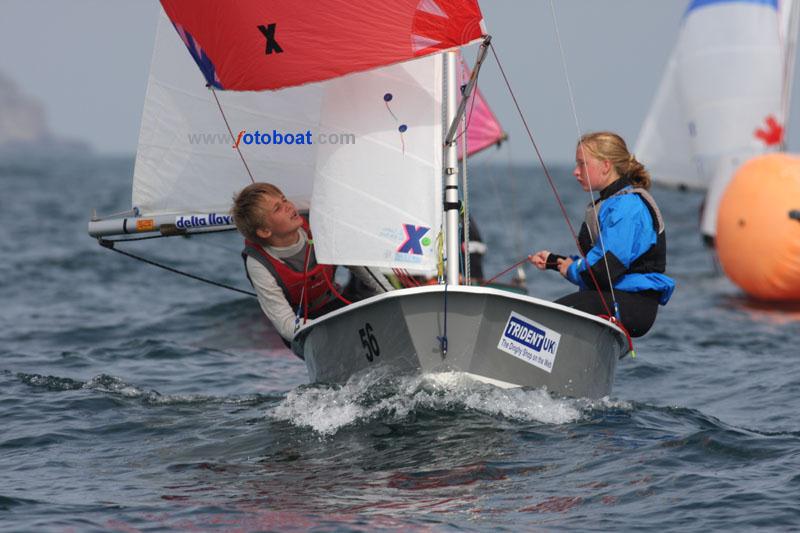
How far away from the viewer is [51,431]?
251 inches

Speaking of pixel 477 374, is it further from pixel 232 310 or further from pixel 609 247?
pixel 232 310

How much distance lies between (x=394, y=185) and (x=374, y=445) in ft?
4.39

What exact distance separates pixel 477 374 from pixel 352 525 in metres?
1.52

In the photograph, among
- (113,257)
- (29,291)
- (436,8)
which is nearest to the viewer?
(436,8)

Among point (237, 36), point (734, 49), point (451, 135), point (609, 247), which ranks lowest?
point (609, 247)

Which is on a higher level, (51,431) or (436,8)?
(436,8)

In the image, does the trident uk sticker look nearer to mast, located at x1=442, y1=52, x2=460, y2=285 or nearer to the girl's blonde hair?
mast, located at x1=442, y1=52, x2=460, y2=285

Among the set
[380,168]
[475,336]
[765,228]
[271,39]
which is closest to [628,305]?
[475,336]

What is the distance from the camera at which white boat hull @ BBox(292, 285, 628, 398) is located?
5.75m

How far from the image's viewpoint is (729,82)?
65.9ft

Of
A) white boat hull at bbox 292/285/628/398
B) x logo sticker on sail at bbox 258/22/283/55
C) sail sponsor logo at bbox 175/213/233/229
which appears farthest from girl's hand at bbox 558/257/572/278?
sail sponsor logo at bbox 175/213/233/229

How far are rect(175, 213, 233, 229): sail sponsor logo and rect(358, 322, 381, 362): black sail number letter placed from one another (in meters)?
1.85

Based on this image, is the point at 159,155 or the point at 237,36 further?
the point at 159,155

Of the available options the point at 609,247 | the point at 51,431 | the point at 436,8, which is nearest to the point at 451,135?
the point at 436,8
